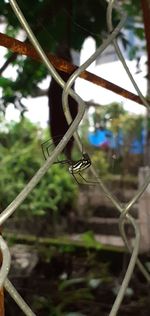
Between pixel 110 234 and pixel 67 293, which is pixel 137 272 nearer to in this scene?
pixel 67 293

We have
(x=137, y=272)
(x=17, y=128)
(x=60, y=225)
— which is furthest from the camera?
(x=17, y=128)

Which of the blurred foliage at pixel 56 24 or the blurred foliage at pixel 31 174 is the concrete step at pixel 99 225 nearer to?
the blurred foliage at pixel 31 174

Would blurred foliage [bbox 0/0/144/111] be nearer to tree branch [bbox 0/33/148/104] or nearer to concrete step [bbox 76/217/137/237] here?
tree branch [bbox 0/33/148/104]

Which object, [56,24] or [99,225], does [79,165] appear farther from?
[99,225]

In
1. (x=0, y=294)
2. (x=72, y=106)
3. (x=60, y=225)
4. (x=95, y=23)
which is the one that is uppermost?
(x=95, y=23)

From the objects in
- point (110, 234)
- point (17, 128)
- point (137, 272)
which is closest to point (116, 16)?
point (137, 272)

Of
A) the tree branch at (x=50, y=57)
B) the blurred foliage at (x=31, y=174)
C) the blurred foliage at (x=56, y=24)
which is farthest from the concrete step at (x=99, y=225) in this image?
the tree branch at (x=50, y=57)

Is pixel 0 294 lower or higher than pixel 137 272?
higher

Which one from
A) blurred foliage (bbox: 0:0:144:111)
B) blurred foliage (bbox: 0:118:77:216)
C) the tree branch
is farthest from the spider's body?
blurred foliage (bbox: 0:118:77:216)

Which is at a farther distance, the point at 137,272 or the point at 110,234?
the point at 110,234
